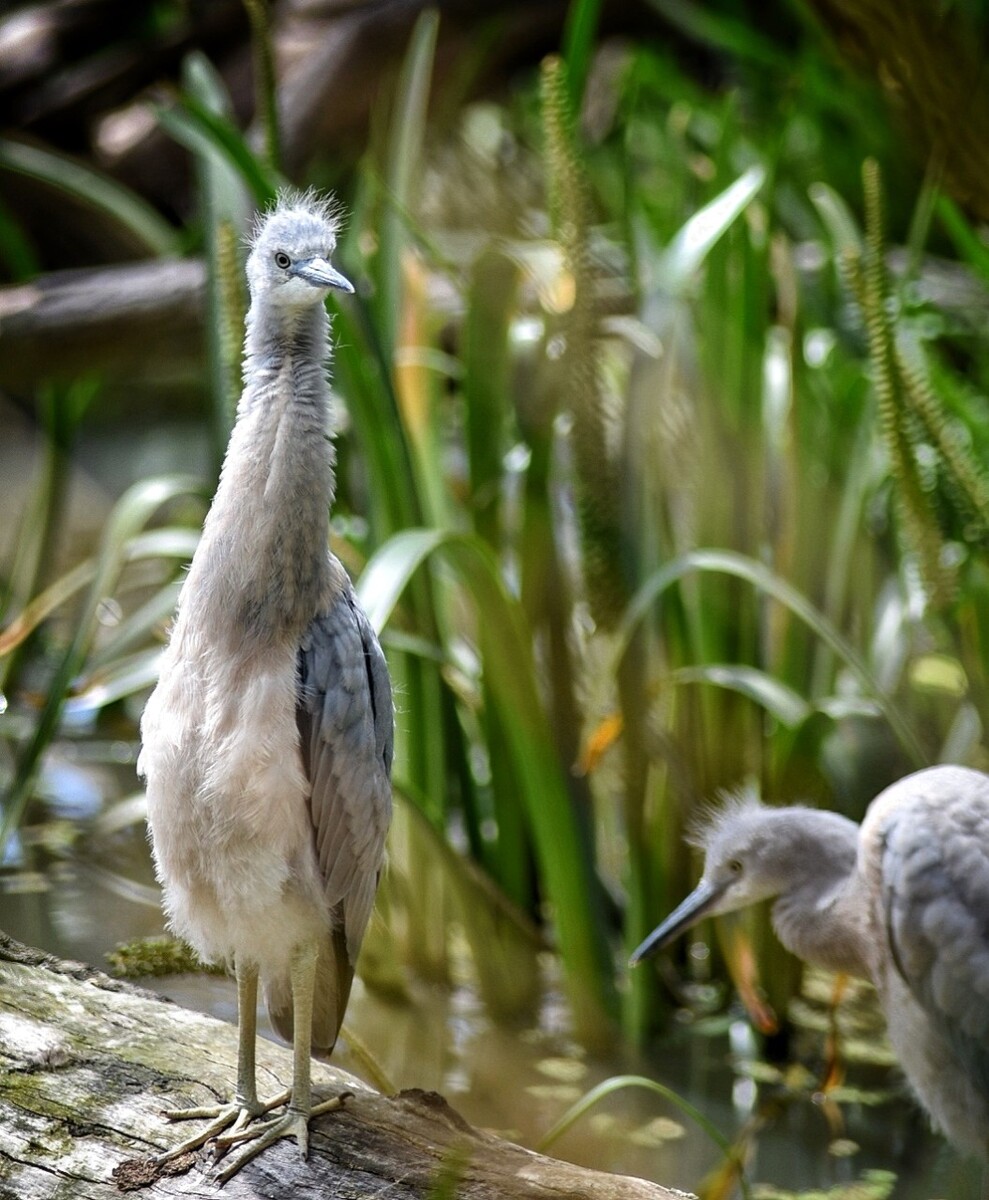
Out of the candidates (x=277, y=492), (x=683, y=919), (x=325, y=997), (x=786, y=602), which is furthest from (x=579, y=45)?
(x=325, y=997)

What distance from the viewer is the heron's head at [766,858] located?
2.09 meters

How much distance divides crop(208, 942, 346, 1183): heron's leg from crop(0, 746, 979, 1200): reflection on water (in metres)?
0.79

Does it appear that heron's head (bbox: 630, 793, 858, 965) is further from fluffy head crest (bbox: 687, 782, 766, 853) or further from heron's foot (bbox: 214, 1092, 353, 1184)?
heron's foot (bbox: 214, 1092, 353, 1184)

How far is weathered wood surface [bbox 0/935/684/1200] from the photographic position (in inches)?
54.4

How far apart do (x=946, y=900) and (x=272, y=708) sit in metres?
1.04

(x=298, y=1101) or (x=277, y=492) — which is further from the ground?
(x=277, y=492)

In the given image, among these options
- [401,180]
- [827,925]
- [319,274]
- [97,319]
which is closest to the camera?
[319,274]

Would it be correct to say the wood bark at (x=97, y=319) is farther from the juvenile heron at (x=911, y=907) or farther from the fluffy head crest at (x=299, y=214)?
the juvenile heron at (x=911, y=907)

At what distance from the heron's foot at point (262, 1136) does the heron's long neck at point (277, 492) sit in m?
0.54

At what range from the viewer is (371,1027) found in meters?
2.47

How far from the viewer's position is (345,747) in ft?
4.75

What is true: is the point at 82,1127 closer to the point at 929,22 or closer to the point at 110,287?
the point at 929,22

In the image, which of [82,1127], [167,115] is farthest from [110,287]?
[82,1127]

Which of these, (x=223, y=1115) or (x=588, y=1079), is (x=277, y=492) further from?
(x=588, y=1079)
